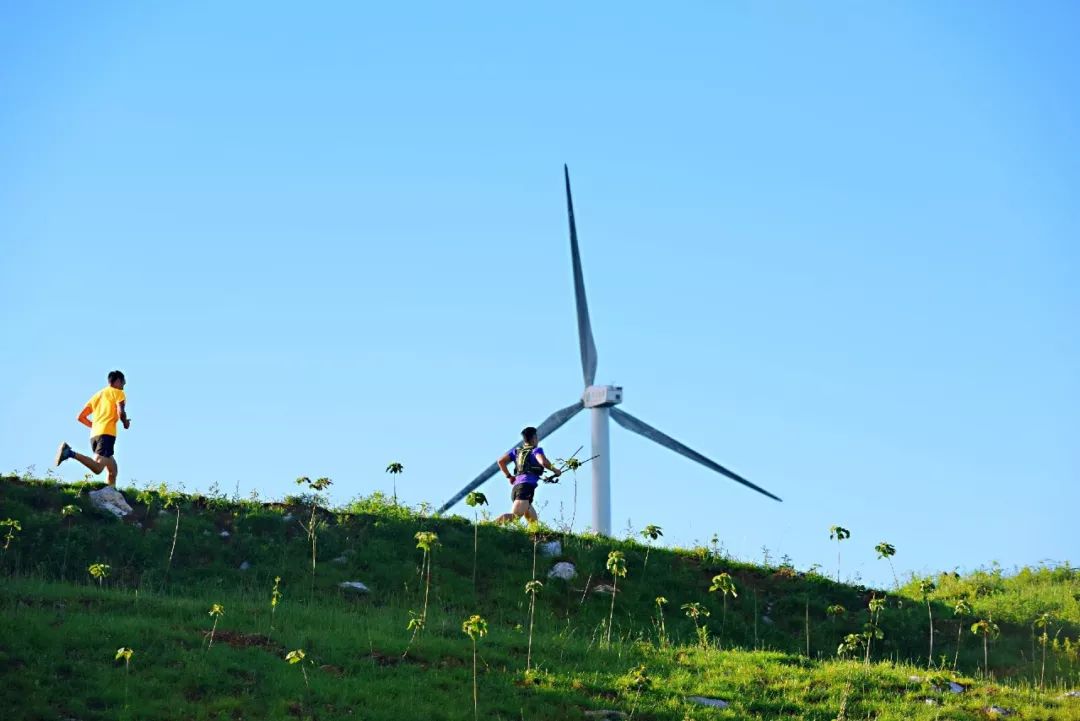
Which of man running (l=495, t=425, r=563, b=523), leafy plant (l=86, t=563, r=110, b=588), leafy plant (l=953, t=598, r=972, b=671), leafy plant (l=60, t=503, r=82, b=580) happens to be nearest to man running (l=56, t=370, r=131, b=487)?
leafy plant (l=60, t=503, r=82, b=580)

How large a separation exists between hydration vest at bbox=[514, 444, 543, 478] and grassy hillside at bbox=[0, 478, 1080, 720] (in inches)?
57.1

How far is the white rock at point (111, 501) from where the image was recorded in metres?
23.5

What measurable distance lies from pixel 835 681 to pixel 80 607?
35.9ft

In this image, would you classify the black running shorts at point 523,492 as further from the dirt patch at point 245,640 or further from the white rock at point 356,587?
the dirt patch at point 245,640

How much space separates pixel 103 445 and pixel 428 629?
9.01 m

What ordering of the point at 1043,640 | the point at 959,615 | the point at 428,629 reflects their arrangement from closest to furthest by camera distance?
the point at 428,629, the point at 1043,640, the point at 959,615

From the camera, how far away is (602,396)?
3984cm

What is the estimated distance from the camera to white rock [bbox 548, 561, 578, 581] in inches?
937

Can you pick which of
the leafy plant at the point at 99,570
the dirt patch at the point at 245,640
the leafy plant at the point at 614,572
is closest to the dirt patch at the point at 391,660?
the dirt patch at the point at 245,640

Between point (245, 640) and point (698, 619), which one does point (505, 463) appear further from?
point (245, 640)

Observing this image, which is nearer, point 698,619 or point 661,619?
point 661,619

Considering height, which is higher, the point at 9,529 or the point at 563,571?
the point at 9,529

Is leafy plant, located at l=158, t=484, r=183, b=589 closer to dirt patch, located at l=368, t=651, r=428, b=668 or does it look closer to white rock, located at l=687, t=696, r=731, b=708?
dirt patch, located at l=368, t=651, r=428, b=668

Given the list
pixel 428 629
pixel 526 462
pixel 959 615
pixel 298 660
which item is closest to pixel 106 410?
pixel 526 462
